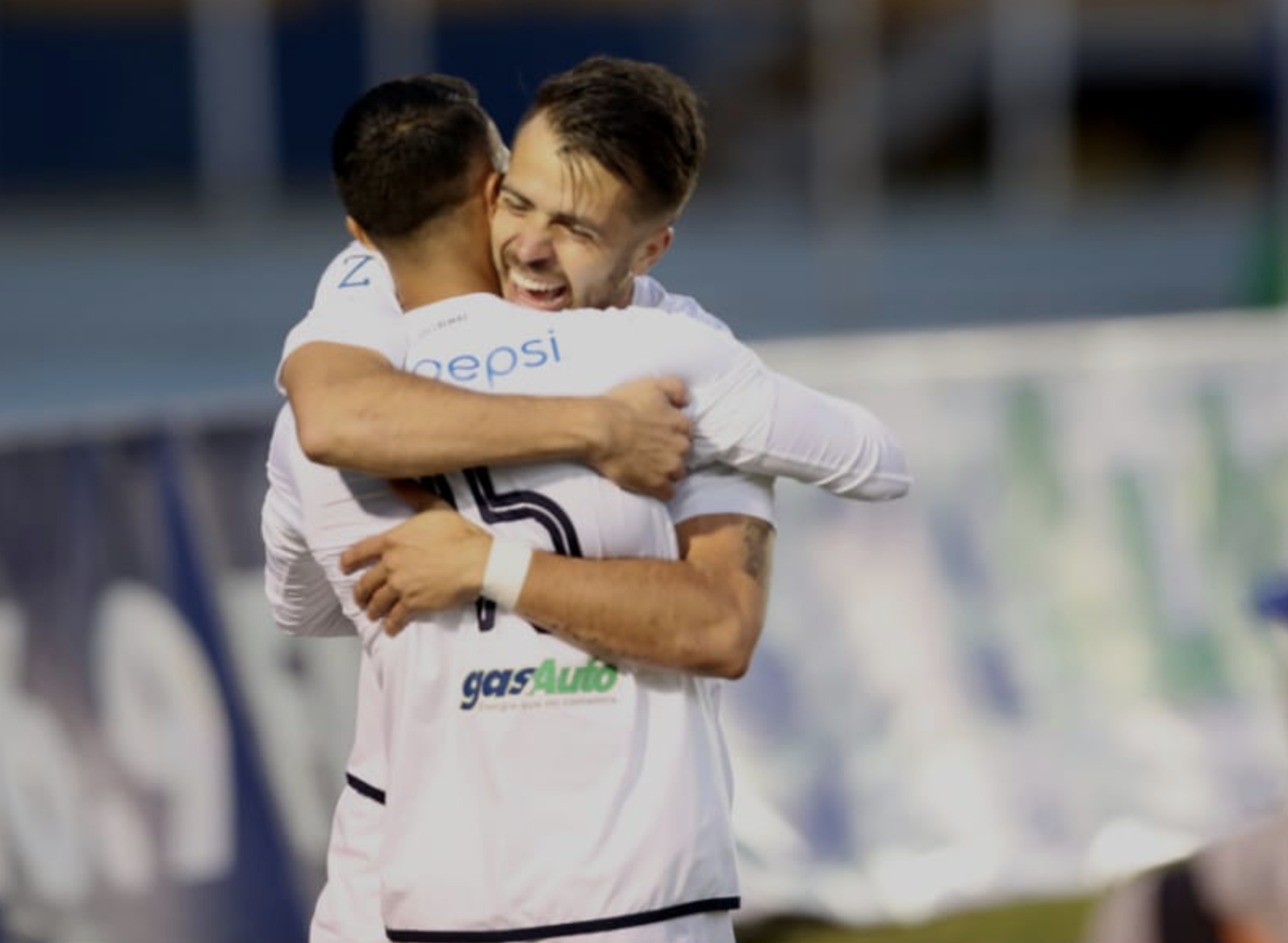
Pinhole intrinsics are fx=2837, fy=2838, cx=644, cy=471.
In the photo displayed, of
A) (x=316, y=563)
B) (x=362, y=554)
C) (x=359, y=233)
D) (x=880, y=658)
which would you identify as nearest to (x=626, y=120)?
(x=359, y=233)

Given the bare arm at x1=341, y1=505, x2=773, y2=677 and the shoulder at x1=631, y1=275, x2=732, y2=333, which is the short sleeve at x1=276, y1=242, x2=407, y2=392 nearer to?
the bare arm at x1=341, y1=505, x2=773, y2=677

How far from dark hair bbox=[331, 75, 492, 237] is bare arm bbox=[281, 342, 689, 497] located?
0.20m

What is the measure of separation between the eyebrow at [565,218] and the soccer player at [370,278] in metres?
0.02

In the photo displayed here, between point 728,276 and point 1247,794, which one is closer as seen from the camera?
point 1247,794

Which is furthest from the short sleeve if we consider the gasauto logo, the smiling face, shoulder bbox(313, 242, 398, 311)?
the gasauto logo

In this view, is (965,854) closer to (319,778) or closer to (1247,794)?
(1247,794)

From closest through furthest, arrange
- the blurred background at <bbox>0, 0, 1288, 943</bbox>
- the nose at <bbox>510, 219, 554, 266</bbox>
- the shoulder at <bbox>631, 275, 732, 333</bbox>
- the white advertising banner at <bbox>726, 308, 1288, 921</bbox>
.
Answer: the nose at <bbox>510, 219, 554, 266</bbox> → the shoulder at <bbox>631, 275, 732, 333</bbox> → the blurred background at <bbox>0, 0, 1288, 943</bbox> → the white advertising banner at <bbox>726, 308, 1288, 921</bbox>

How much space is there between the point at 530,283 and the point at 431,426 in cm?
24

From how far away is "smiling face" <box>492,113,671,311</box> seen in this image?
10.9 ft

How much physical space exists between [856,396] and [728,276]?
11.7 m

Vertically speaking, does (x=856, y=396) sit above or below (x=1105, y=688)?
above

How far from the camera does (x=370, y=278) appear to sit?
11.4ft

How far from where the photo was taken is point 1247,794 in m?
8.28

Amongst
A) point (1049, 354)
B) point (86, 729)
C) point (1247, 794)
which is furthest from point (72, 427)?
point (1247, 794)
